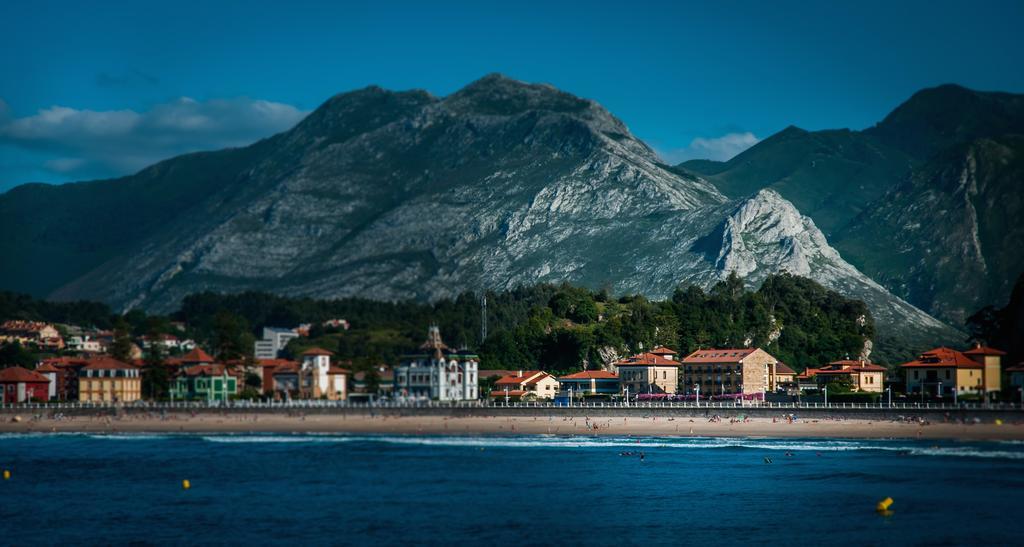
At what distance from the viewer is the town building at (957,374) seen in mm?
150250

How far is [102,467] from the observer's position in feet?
367

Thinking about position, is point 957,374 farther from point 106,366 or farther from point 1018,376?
point 106,366

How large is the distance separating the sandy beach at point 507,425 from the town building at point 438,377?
35936 mm

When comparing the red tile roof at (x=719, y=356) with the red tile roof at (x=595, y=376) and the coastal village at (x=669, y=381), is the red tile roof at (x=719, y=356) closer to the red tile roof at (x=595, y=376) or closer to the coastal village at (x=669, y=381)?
the coastal village at (x=669, y=381)

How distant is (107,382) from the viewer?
19525cm

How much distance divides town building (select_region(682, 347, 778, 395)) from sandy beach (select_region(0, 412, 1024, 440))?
33208 mm

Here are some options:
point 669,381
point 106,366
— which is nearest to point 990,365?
point 669,381

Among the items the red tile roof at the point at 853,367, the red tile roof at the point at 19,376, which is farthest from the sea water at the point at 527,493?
the red tile roof at the point at 19,376

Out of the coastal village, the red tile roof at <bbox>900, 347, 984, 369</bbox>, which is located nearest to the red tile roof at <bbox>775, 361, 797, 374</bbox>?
the coastal village

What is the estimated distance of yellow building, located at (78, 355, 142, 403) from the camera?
194 metres

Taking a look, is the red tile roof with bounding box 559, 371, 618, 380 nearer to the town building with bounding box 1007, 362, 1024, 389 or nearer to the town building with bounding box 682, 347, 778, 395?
the town building with bounding box 682, 347, 778, 395

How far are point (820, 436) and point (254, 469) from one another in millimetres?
58480

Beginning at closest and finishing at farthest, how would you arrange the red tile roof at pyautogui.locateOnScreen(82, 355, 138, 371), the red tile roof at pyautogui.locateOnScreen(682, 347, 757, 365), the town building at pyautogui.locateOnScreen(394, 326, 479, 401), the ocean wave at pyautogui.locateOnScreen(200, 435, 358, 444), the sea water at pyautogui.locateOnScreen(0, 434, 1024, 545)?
the sea water at pyautogui.locateOnScreen(0, 434, 1024, 545) → the ocean wave at pyautogui.locateOnScreen(200, 435, 358, 444) → the red tile roof at pyautogui.locateOnScreen(682, 347, 757, 365) → the town building at pyautogui.locateOnScreen(394, 326, 479, 401) → the red tile roof at pyautogui.locateOnScreen(82, 355, 138, 371)

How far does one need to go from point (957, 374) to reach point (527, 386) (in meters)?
61.7
